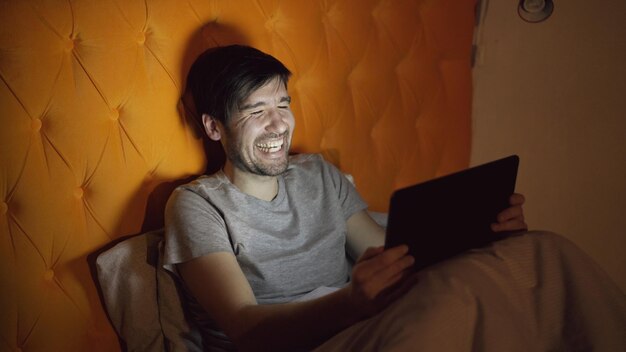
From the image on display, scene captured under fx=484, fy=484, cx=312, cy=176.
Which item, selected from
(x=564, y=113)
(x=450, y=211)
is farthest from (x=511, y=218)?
Result: (x=564, y=113)

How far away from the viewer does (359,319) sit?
86 centimetres

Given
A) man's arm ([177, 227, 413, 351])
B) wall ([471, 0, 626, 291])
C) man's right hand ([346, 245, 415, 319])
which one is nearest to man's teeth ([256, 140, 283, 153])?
man's arm ([177, 227, 413, 351])

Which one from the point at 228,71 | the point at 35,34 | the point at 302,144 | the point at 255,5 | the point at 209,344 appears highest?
the point at 35,34

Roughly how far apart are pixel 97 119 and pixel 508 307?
91 centimetres

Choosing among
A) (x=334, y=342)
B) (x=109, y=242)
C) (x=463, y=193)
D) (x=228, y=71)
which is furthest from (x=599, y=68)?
(x=109, y=242)

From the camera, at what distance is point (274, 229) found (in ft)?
3.94

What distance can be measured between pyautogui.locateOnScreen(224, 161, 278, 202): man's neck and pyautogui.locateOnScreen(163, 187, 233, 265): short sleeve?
0.38 ft

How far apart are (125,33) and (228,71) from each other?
240mm

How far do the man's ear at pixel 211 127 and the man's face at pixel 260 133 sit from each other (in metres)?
0.03

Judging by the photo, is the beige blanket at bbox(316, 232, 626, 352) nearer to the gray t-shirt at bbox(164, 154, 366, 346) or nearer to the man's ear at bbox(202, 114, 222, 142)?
the gray t-shirt at bbox(164, 154, 366, 346)

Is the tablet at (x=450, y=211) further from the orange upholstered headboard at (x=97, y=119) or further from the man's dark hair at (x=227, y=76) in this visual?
the orange upholstered headboard at (x=97, y=119)

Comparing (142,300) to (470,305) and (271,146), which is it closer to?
(271,146)

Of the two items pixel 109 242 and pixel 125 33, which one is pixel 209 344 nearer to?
pixel 109 242

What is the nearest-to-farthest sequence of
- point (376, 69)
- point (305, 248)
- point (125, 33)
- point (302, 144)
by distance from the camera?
point (125, 33)
point (305, 248)
point (302, 144)
point (376, 69)
